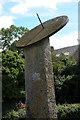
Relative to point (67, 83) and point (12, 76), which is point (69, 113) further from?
point (67, 83)

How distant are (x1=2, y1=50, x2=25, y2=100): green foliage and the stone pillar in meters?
4.89

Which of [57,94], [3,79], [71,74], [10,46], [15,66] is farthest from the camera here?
[10,46]

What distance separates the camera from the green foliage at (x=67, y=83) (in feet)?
44.3

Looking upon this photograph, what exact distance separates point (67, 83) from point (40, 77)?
7.52 metres

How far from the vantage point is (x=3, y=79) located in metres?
11.7

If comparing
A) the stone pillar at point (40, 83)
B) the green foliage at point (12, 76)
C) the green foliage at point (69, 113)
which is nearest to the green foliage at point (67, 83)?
the green foliage at point (12, 76)

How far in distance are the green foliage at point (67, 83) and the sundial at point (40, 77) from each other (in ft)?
21.5

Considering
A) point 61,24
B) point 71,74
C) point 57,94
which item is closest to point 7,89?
point 57,94

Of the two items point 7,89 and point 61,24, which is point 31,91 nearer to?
point 61,24

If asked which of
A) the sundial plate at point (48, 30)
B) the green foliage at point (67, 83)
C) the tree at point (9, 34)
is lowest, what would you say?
the green foliage at point (67, 83)

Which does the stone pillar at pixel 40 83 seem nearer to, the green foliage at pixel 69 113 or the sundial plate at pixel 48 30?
the sundial plate at pixel 48 30

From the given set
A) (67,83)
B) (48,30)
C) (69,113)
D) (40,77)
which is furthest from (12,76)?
(48,30)

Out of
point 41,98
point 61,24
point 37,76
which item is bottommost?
point 41,98

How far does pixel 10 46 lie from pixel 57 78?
16.3 ft
